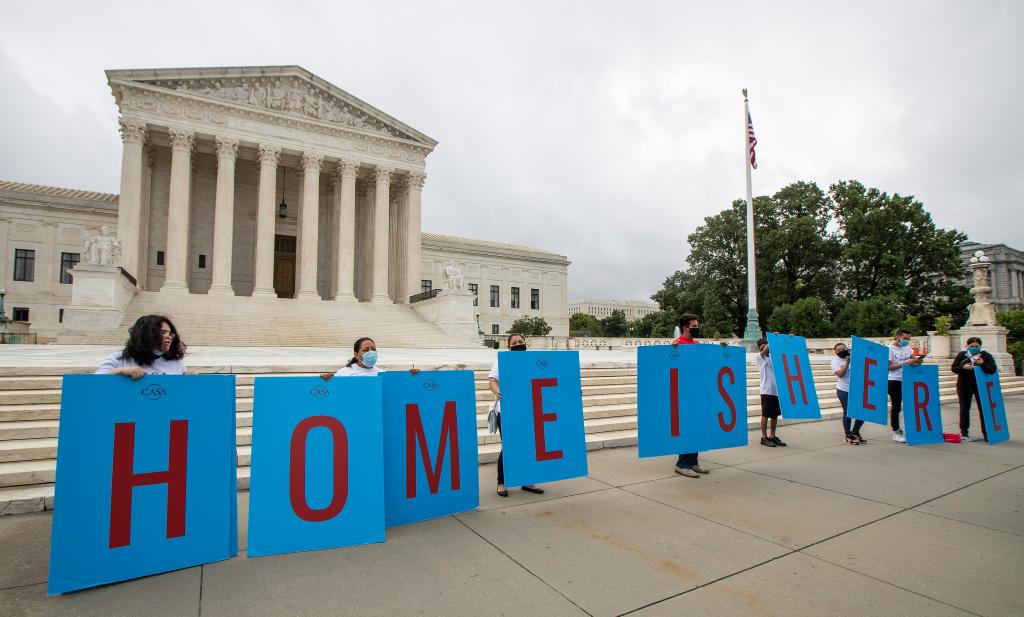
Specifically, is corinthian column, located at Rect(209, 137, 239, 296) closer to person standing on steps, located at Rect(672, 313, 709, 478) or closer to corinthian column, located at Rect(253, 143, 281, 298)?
corinthian column, located at Rect(253, 143, 281, 298)

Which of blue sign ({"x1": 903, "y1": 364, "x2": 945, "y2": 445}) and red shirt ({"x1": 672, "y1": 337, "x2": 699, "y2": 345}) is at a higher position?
red shirt ({"x1": 672, "y1": 337, "x2": 699, "y2": 345})

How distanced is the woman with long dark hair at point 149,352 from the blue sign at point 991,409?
1195cm

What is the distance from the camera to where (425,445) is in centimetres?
471

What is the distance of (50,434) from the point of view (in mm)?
6094

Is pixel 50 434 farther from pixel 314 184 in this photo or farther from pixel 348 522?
pixel 314 184

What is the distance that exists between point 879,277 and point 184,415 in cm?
5255

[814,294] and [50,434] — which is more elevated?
[814,294]

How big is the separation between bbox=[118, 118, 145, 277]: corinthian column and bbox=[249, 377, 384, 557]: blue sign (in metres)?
31.6

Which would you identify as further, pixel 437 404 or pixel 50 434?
pixel 50 434

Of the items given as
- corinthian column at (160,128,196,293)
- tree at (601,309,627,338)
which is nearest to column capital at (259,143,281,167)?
corinthian column at (160,128,196,293)

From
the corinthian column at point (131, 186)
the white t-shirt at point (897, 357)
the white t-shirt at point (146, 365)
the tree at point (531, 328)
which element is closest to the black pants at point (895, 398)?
the white t-shirt at point (897, 357)

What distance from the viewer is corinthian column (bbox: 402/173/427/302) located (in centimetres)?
3678

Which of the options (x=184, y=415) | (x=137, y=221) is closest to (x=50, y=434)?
(x=184, y=415)

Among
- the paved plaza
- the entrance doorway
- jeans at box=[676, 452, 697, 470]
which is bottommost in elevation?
the paved plaza
